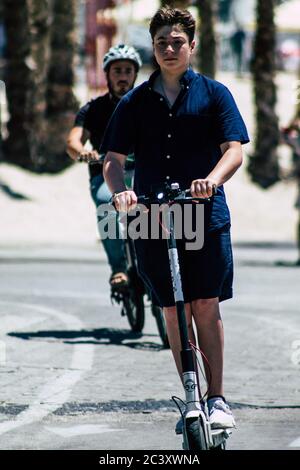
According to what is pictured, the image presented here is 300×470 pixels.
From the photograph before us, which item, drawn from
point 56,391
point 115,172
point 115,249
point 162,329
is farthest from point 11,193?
point 115,172

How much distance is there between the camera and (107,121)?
11.4 meters

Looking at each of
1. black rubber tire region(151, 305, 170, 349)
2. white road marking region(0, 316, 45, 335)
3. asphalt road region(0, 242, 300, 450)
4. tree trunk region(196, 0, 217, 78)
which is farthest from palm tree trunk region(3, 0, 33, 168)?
black rubber tire region(151, 305, 170, 349)

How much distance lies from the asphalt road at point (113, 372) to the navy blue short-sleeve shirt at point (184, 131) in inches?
48.7

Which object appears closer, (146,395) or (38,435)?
(38,435)

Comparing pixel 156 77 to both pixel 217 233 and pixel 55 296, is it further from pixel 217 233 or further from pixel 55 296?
pixel 55 296

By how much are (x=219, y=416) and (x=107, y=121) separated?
5.09 meters

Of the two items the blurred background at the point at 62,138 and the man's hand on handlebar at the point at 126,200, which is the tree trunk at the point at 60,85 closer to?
the blurred background at the point at 62,138

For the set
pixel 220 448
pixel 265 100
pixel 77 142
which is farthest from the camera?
pixel 265 100

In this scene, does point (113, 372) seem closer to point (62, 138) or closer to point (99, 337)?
point (99, 337)

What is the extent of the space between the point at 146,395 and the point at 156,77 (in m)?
2.20

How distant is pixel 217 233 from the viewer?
695 cm

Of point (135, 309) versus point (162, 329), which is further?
point (135, 309)

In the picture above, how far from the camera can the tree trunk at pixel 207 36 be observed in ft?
107
